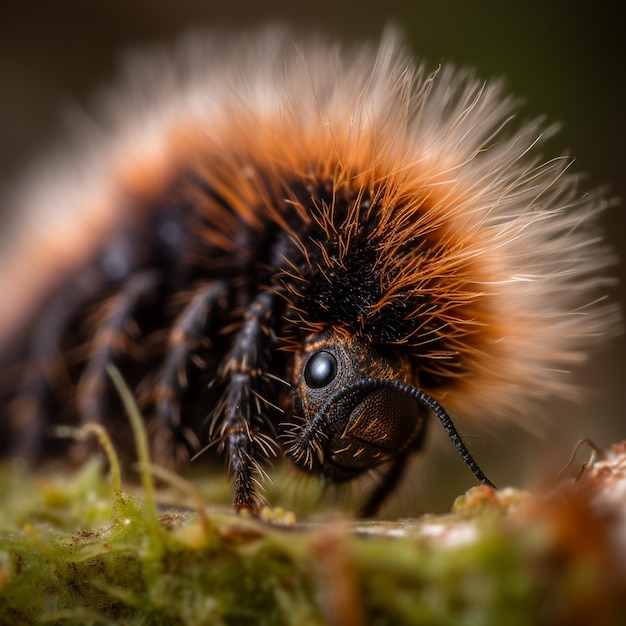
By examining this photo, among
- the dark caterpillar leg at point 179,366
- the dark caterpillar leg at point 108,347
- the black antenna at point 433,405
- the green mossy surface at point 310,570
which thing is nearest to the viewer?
the green mossy surface at point 310,570

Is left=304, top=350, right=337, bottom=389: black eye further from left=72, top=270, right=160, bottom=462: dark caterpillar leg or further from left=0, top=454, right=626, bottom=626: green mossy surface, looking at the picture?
left=72, top=270, right=160, bottom=462: dark caterpillar leg

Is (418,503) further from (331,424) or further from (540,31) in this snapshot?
(540,31)

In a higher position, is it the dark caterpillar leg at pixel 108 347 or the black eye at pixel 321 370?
the black eye at pixel 321 370

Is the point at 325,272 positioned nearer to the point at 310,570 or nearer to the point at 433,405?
the point at 433,405

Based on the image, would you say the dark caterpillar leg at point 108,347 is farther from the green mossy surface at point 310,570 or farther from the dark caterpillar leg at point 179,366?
the green mossy surface at point 310,570

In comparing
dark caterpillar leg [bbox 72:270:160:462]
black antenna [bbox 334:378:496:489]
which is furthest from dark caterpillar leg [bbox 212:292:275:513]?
dark caterpillar leg [bbox 72:270:160:462]

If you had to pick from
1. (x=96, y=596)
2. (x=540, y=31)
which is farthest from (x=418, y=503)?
(x=540, y=31)

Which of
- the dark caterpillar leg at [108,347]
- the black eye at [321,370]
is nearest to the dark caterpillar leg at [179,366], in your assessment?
the dark caterpillar leg at [108,347]

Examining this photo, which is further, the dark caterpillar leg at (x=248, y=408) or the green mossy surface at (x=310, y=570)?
the dark caterpillar leg at (x=248, y=408)
